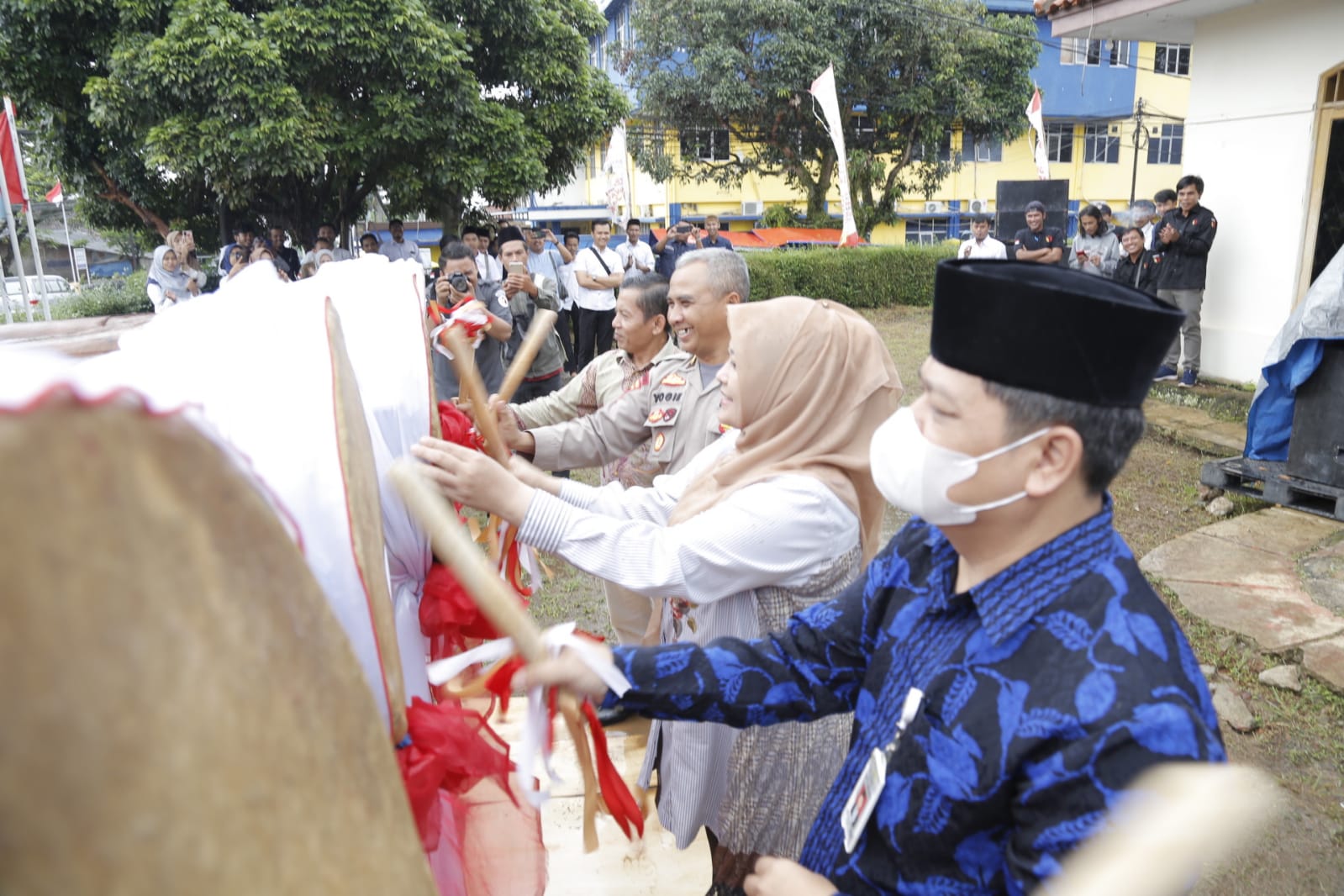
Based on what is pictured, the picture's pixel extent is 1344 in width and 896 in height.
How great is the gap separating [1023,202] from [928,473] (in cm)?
1554

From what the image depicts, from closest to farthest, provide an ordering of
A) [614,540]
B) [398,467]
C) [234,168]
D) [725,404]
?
[398,467] < [614,540] < [725,404] < [234,168]

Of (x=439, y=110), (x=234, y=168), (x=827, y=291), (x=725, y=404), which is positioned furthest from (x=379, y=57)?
(x=725, y=404)

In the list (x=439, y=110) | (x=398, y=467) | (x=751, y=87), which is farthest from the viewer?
(x=751, y=87)

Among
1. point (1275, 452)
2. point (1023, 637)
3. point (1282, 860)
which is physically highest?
point (1023, 637)

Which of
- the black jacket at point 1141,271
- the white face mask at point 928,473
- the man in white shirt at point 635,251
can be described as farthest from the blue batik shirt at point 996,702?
the man in white shirt at point 635,251

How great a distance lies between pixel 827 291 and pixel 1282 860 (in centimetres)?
1609

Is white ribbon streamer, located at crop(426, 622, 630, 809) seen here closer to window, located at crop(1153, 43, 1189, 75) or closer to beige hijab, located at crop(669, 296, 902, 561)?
beige hijab, located at crop(669, 296, 902, 561)

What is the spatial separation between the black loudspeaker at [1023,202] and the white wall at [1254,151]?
5.67m

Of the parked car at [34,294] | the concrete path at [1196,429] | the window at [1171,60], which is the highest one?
the window at [1171,60]

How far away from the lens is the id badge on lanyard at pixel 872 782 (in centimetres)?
125

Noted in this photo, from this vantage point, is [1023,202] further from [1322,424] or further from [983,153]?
[983,153]

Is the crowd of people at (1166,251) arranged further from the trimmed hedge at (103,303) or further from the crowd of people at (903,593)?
the trimmed hedge at (103,303)

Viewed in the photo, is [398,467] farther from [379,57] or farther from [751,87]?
[751,87]

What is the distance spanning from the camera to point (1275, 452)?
227 inches
